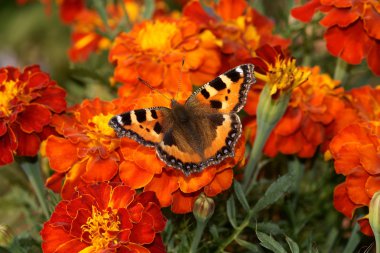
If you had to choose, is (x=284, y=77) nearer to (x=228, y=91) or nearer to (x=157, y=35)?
(x=228, y=91)

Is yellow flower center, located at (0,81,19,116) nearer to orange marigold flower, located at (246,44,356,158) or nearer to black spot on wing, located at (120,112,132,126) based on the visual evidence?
black spot on wing, located at (120,112,132,126)

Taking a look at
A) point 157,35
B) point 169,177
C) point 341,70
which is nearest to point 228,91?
point 169,177

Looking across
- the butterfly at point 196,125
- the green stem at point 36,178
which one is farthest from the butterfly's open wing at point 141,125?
the green stem at point 36,178

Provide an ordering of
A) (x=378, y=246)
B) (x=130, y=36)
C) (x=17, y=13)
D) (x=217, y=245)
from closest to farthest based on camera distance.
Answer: (x=378, y=246) → (x=217, y=245) → (x=130, y=36) → (x=17, y=13)

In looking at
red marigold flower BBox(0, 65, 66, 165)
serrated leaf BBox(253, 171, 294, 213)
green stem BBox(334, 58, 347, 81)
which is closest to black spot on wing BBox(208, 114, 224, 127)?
serrated leaf BBox(253, 171, 294, 213)

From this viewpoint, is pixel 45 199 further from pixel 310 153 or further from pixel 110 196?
pixel 310 153

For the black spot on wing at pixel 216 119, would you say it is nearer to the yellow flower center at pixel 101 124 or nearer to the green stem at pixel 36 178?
the yellow flower center at pixel 101 124

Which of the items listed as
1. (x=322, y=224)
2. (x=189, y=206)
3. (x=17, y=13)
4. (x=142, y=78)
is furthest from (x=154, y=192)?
(x=17, y=13)
